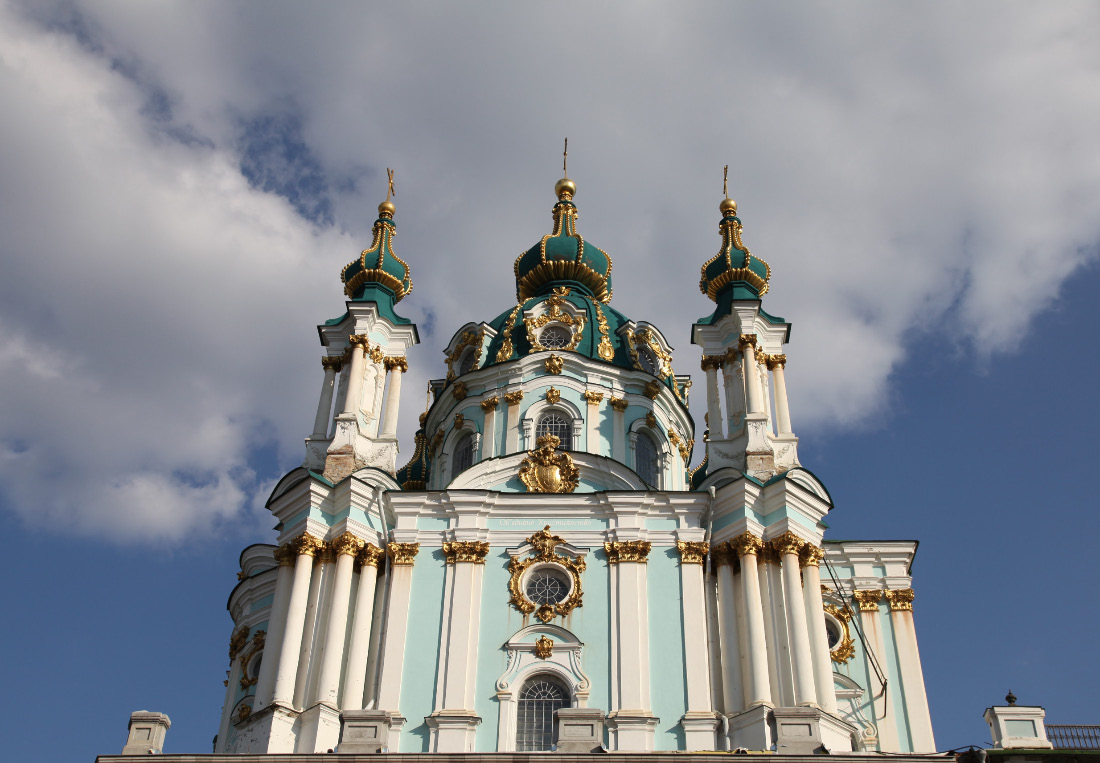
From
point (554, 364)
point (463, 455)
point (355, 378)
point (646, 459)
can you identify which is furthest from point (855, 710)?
point (355, 378)

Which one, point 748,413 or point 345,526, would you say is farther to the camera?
point 748,413

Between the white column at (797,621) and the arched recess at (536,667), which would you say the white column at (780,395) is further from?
the arched recess at (536,667)

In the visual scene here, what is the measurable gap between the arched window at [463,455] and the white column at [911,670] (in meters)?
10.2

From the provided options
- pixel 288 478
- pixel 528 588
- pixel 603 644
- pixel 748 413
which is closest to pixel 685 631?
pixel 603 644

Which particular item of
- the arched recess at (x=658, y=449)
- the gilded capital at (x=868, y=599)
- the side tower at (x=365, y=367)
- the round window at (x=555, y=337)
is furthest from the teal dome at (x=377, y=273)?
the gilded capital at (x=868, y=599)

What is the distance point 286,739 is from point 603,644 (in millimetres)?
Answer: 6066

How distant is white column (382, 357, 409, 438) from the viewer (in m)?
27.2

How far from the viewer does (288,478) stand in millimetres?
26812

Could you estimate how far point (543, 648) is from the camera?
22.3 m

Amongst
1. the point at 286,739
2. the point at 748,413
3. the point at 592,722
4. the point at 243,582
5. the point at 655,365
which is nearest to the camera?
the point at 592,722

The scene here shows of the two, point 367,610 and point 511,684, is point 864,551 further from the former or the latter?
point 367,610

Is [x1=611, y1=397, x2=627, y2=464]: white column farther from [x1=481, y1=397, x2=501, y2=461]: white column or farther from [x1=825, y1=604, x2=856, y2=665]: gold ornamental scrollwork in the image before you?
[x1=825, y1=604, x2=856, y2=665]: gold ornamental scrollwork

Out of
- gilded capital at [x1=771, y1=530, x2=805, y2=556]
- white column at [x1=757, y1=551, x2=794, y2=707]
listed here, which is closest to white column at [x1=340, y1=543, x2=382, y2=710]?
white column at [x1=757, y1=551, x2=794, y2=707]

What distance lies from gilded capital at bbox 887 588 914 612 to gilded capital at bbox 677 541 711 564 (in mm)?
A: 4995
